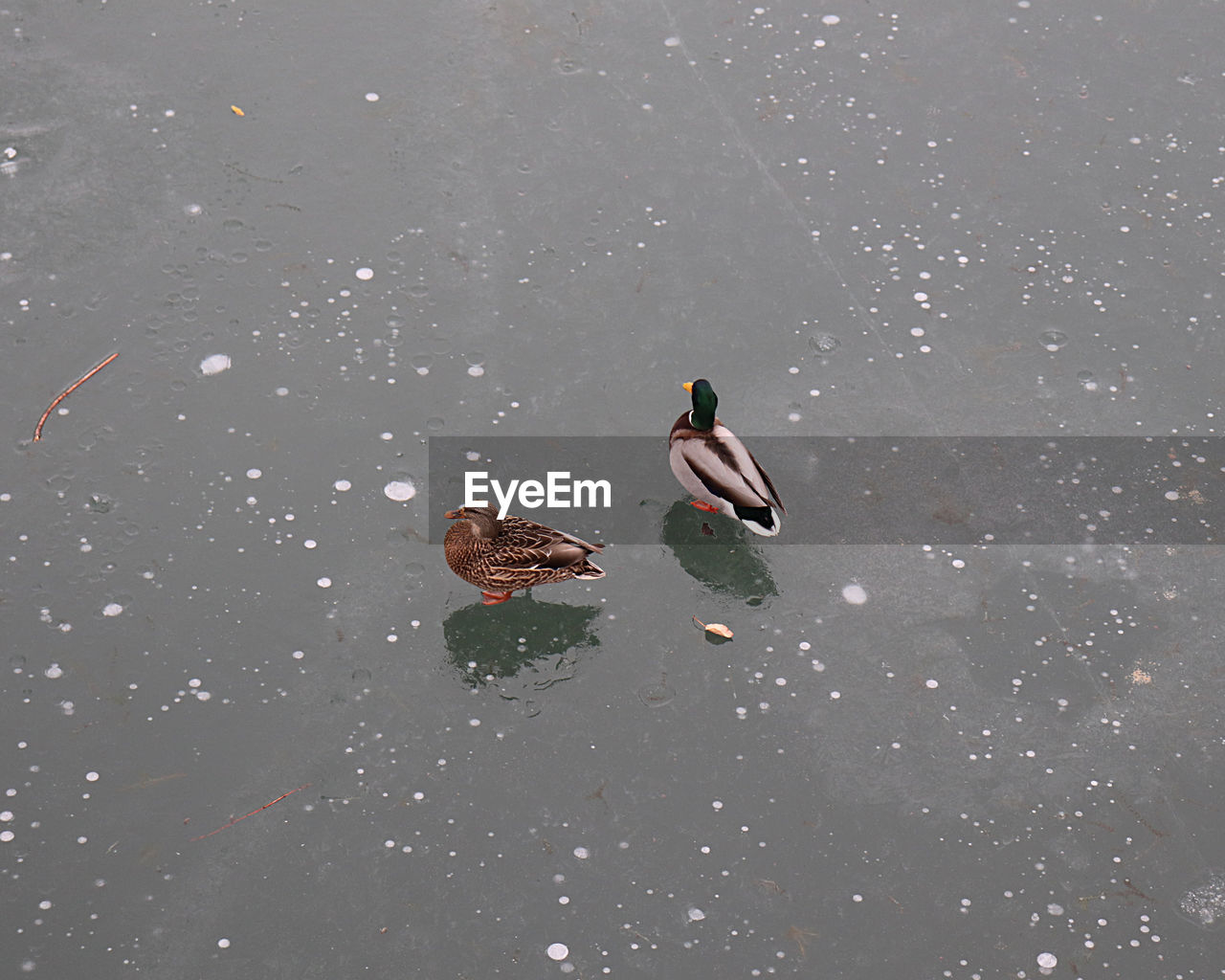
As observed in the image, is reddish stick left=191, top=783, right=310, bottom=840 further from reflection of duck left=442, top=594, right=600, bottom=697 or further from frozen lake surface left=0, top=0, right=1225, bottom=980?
reflection of duck left=442, top=594, right=600, bottom=697

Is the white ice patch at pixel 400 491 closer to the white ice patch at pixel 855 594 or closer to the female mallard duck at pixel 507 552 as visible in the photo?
the female mallard duck at pixel 507 552

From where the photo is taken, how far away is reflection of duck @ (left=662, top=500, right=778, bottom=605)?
16.5 feet

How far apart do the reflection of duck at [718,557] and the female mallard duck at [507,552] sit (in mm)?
487

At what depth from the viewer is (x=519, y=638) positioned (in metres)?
4.82

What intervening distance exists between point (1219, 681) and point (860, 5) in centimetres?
474

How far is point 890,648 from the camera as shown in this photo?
482 centimetres

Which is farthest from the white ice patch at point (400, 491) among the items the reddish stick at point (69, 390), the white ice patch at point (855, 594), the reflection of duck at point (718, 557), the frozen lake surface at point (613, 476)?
the white ice patch at point (855, 594)

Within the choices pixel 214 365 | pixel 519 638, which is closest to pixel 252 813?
pixel 519 638

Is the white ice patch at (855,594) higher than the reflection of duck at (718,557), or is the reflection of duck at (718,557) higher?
the reflection of duck at (718,557)

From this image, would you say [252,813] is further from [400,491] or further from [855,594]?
[855,594]

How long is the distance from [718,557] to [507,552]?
0.90m

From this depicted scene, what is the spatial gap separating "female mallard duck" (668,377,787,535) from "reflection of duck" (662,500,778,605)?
11 cm

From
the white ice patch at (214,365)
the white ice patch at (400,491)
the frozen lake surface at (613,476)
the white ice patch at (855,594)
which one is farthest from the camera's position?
the white ice patch at (214,365)

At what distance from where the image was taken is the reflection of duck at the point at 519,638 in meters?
4.71
